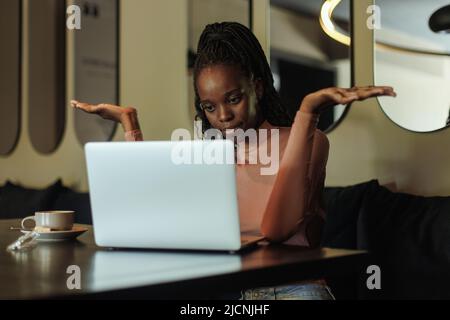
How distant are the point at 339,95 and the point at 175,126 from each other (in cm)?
182

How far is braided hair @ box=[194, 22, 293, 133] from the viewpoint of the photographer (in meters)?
1.71

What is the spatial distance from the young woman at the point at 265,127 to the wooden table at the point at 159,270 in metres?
0.16

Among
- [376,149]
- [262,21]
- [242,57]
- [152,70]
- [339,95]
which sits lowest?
[376,149]

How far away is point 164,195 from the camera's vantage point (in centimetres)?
120

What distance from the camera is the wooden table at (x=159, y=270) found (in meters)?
0.90

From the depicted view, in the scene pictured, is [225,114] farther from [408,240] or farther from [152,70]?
[152,70]

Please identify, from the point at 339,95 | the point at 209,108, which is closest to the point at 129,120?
the point at 209,108

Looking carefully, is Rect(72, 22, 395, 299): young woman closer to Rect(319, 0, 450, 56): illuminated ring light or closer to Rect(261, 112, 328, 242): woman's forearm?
Rect(261, 112, 328, 242): woman's forearm

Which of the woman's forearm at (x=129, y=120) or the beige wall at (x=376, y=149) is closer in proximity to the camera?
the woman's forearm at (x=129, y=120)

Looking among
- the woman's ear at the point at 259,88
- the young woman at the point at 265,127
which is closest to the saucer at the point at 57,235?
the young woman at the point at 265,127

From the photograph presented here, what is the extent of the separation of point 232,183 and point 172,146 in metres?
0.14

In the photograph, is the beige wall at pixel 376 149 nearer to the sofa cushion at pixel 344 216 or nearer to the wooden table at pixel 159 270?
the sofa cushion at pixel 344 216

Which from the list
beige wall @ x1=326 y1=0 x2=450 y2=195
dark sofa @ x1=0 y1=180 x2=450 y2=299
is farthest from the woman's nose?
beige wall @ x1=326 y1=0 x2=450 y2=195
